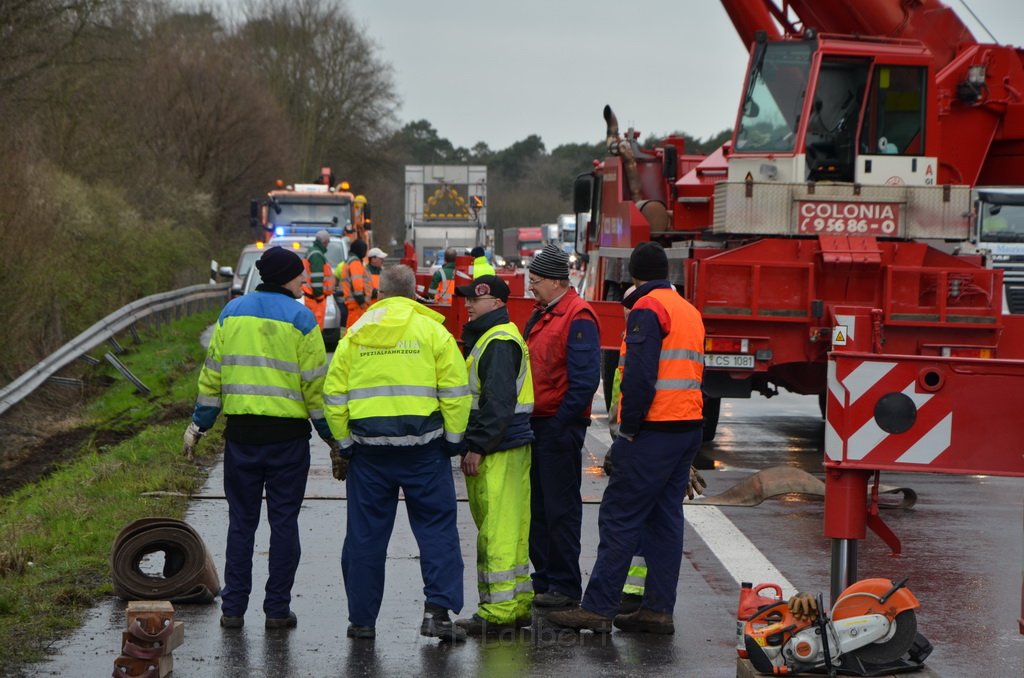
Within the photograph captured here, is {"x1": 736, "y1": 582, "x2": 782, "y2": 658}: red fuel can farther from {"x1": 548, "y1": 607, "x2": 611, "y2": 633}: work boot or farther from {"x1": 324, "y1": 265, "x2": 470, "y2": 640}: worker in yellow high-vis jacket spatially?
{"x1": 324, "y1": 265, "x2": 470, "y2": 640}: worker in yellow high-vis jacket

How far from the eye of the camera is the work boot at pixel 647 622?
24.3 feet

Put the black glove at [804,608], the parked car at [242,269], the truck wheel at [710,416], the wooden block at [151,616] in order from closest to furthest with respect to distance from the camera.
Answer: the black glove at [804,608]
the wooden block at [151,616]
the truck wheel at [710,416]
the parked car at [242,269]

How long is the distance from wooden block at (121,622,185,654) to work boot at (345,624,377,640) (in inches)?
32.0

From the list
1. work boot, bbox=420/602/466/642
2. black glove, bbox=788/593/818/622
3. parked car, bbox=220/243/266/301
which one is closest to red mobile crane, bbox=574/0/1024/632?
work boot, bbox=420/602/466/642

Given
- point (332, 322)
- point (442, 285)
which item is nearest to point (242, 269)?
point (332, 322)

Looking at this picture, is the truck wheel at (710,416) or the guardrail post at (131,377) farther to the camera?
the guardrail post at (131,377)

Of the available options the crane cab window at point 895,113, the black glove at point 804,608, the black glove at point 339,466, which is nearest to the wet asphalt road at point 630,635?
the black glove at point 804,608

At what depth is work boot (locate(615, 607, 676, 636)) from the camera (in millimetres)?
7422

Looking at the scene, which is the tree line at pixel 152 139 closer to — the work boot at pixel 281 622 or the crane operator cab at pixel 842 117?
the crane operator cab at pixel 842 117

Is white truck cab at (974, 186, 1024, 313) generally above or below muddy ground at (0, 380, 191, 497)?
above

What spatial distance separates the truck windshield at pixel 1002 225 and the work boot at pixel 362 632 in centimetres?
1990

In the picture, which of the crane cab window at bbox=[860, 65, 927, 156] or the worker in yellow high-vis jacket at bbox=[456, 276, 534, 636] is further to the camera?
the crane cab window at bbox=[860, 65, 927, 156]

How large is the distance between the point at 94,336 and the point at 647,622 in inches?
517

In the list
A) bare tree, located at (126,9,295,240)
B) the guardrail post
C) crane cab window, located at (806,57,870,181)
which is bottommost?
the guardrail post
